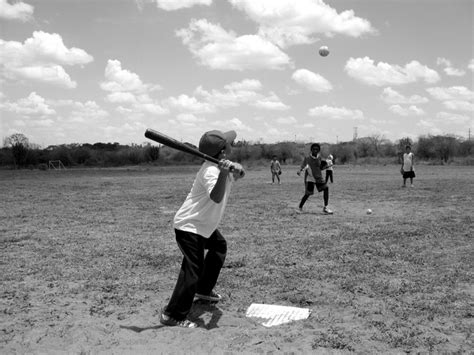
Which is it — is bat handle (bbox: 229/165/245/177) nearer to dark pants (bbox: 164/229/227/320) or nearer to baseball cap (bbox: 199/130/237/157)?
baseball cap (bbox: 199/130/237/157)

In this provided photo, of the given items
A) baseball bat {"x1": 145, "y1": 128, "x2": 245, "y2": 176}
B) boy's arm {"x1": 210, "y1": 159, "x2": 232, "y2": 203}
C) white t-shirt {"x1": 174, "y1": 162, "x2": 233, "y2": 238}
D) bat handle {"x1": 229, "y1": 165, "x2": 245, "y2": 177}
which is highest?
baseball bat {"x1": 145, "y1": 128, "x2": 245, "y2": 176}

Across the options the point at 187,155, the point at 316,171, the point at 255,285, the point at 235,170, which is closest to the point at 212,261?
the point at 255,285

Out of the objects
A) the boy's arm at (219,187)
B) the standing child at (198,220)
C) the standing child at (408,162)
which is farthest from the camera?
the standing child at (408,162)

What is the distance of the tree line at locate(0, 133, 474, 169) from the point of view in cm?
6200

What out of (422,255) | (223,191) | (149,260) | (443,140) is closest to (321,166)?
(422,255)

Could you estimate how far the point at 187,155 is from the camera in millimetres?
66000

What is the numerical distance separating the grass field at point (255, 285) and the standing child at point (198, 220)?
23 centimetres

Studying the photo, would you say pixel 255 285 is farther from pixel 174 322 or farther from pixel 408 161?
pixel 408 161

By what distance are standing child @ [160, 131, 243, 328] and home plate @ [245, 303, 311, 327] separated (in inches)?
25.1

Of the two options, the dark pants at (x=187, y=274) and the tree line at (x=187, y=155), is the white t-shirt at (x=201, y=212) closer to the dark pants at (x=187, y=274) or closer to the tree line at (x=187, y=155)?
the dark pants at (x=187, y=274)

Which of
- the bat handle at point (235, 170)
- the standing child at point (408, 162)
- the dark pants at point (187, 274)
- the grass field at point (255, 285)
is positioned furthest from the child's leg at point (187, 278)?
the standing child at point (408, 162)

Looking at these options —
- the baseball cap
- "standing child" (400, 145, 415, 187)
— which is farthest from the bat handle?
"standing child" (400, 145, 415, 187)

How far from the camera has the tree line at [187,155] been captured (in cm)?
6200

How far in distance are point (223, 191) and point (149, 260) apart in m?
3.11
